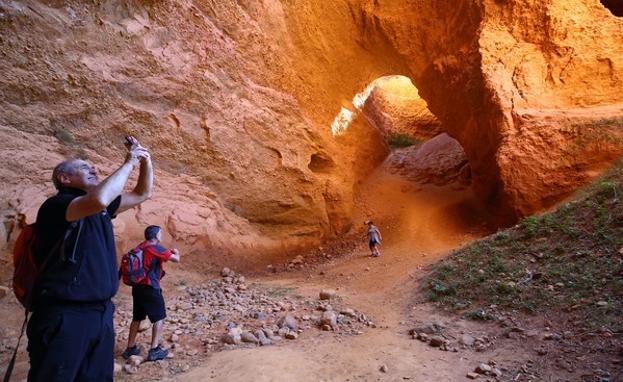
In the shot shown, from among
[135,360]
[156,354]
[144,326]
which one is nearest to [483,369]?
[156,354]

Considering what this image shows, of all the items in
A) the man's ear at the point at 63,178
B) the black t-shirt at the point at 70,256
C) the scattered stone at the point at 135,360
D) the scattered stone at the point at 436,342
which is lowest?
the scattered stone at the point at 135,360

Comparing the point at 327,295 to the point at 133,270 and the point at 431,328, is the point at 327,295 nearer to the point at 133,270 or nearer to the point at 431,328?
the point at 431,328

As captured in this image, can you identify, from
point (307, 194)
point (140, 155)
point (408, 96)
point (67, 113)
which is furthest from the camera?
point (408, 96)

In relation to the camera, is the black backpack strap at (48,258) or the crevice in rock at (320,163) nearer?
the black backpack strap at (48,258)

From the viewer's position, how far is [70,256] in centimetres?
235

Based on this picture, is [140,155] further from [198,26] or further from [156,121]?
[198,26]

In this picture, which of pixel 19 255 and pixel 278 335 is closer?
pixel 19 255

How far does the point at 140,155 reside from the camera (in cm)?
269

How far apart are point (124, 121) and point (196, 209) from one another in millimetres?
2020

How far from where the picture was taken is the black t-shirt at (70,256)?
7.61 ft

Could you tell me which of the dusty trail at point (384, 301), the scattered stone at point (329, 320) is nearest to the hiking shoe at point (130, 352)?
the dusty trail at point (384, 301)

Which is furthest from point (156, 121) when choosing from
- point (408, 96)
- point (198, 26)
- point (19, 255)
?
point (408, 96)

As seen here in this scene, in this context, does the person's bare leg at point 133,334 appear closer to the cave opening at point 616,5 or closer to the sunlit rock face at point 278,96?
the sunlit rock face at point 278,96

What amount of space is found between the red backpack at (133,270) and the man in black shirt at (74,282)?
62.1 inches
